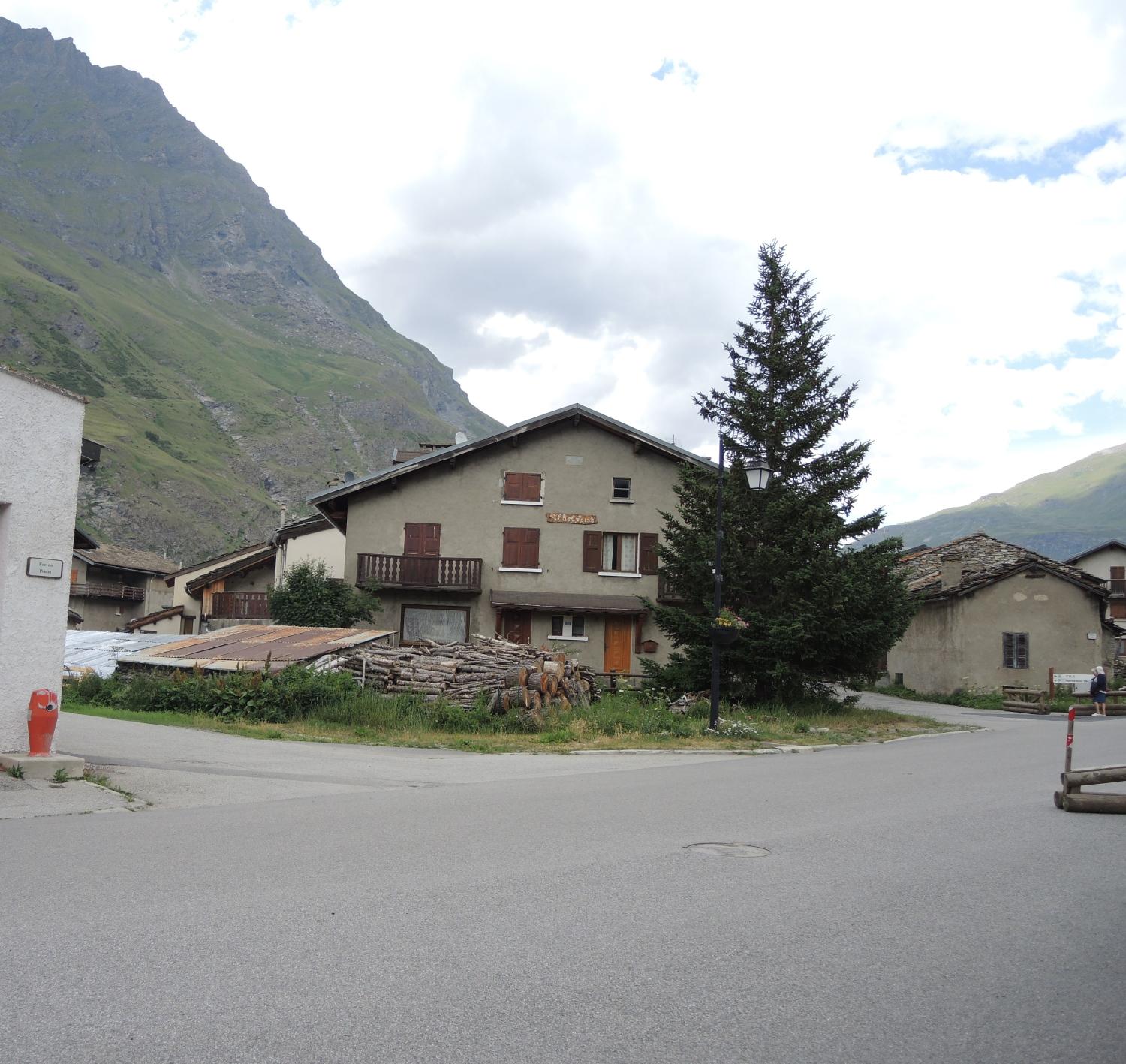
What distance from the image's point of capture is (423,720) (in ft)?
64.8

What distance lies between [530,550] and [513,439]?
4.09m

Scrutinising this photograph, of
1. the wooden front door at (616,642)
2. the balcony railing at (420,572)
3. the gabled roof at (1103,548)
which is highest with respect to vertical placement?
the gabled roof at (1103,548)

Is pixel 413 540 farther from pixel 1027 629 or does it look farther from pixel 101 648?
pixel 1027 629

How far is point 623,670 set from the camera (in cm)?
3572

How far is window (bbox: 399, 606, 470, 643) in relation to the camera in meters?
36.1

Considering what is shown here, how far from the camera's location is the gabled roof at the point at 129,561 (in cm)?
6769

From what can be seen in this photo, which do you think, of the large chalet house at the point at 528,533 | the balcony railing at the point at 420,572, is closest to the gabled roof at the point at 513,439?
the large chalet house at the point at 528,533

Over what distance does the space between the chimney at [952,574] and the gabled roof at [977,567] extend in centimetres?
12

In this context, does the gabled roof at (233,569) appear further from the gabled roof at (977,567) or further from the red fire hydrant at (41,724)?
the red fire hydrant at (41,724)

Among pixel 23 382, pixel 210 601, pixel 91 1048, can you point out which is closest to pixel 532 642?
pixel 210 601

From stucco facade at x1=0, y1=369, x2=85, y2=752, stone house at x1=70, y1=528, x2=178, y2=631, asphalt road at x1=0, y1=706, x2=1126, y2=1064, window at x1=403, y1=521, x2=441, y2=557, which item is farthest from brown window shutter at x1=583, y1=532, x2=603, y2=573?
stone house at x1=70, y1=528, x2=178, y2=631

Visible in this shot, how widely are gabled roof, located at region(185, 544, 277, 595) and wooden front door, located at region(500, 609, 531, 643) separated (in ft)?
60.9

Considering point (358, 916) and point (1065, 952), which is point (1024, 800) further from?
point (358, 916)

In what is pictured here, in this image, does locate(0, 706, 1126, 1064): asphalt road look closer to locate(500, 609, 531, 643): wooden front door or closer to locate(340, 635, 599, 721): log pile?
locate(340, 635, 599, 721): log pile
